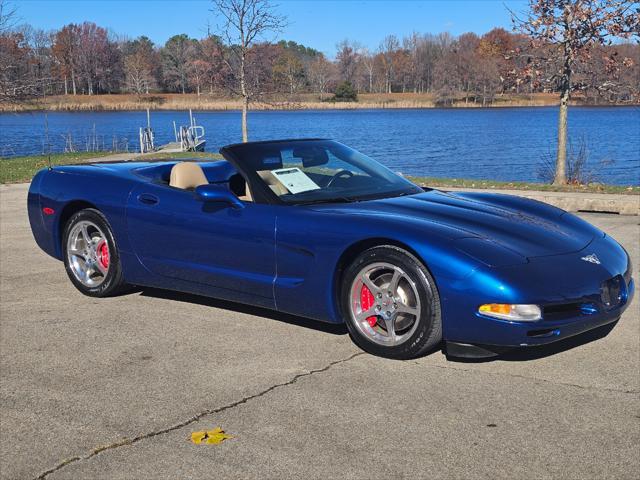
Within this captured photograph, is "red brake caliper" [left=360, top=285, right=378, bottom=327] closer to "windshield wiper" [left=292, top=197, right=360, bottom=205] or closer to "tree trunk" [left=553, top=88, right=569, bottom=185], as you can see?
"windshield wiper" [left=292, top=197, right=360, bottom=205]

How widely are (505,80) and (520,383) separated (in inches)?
576

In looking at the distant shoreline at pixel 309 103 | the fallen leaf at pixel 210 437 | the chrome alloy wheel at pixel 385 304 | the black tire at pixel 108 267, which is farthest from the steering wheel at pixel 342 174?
the distant shoreline at pixel 309 103

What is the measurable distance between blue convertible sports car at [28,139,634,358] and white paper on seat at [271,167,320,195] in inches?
0.4

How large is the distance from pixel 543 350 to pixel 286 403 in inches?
69.9

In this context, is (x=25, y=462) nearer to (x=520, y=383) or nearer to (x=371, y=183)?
(x=520, y=383)

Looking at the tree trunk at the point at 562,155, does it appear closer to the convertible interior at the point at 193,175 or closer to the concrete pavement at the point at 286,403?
the concrete pavement at the point at 286,403

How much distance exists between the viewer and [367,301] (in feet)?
15.1

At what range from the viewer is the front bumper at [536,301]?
4082 mm

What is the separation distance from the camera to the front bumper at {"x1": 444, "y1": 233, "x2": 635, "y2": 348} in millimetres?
4082

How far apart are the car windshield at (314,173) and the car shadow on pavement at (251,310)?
0.88 m

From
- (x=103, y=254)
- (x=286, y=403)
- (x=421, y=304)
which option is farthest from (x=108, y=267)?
(x=421, y=304)

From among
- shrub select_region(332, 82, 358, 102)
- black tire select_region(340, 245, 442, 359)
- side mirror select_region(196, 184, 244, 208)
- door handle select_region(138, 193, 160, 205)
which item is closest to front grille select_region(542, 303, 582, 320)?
black tire select_region(340, 245, 442, 359)

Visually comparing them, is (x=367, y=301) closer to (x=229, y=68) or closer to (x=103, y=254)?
(x=103, y=254)

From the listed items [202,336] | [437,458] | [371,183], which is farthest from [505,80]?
[437,458]
